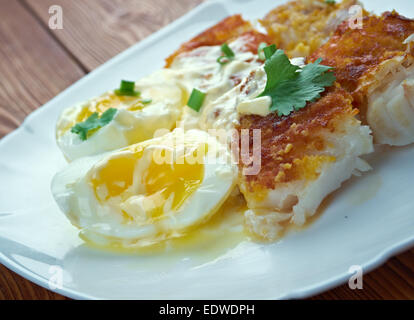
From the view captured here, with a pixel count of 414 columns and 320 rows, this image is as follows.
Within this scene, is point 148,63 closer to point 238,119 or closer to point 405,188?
point 238,119

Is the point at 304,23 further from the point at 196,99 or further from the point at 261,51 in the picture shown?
the point at 196,99

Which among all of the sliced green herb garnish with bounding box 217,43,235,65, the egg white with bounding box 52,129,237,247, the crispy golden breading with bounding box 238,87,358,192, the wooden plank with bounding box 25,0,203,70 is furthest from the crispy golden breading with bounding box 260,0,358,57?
the wooden plank with bounding box 25,0,203,70

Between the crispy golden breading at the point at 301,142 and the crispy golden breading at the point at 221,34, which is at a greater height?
the crispy golden breading at the point at 221,34

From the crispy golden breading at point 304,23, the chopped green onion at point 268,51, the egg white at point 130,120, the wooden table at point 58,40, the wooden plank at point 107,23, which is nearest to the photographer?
→ the chopped green onion at point 268,51

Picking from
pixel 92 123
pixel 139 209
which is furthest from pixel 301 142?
pixel 92 123

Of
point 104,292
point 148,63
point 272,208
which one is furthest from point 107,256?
point 148,63

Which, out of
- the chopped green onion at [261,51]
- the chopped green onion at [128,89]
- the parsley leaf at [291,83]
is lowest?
the chopped green onion at [128,89]

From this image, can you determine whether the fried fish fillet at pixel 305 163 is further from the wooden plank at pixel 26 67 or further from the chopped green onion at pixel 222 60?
the wooden plank at pixel 26 67

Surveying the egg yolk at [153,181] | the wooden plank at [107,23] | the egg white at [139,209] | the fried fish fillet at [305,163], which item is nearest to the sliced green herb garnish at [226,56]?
the egg white at [139,209]

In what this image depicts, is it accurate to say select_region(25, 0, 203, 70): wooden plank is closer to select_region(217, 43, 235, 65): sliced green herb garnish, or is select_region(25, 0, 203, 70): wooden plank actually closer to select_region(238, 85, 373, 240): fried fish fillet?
select_region(217, 43, 235, 65): sliced green herb garnish

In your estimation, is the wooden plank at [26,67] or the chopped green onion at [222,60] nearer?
the chopped green onion at [222,60]
